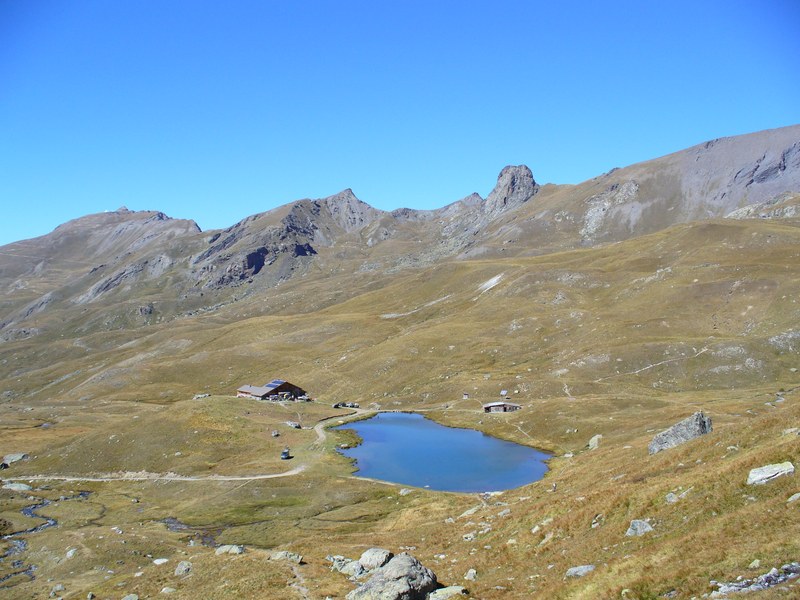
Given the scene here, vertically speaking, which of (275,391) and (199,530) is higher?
(275,391)

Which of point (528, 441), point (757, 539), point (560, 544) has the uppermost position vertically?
point (757, 539)

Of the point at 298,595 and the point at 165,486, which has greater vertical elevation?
the point at 298,595

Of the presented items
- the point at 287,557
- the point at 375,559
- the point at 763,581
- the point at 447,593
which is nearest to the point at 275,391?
the point at 287,557

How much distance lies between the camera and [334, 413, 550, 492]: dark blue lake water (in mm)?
83075

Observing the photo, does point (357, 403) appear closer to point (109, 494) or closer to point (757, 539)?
point (109, 494)

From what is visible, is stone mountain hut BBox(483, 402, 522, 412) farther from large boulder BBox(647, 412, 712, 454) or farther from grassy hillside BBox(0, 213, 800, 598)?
large boulder BBox(647, 412, 712, 454)

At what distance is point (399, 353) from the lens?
18325cm

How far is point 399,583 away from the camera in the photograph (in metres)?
27.8

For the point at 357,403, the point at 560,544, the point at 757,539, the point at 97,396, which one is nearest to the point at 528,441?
the point at 357,403

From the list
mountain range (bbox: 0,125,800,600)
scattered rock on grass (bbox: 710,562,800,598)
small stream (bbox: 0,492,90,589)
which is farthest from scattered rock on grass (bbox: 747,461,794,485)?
small stream (bbox: 0,492,90,589)

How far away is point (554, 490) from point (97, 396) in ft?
615

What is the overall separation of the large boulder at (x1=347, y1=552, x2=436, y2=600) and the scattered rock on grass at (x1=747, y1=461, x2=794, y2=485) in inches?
666

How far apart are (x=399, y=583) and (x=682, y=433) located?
127 feet

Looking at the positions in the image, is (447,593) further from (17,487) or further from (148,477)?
(17,487)
